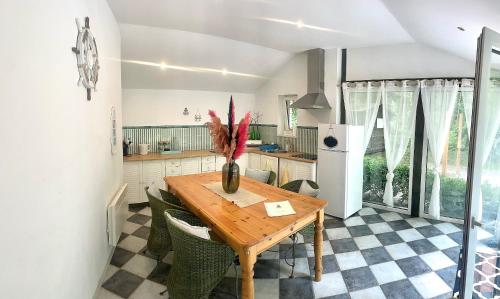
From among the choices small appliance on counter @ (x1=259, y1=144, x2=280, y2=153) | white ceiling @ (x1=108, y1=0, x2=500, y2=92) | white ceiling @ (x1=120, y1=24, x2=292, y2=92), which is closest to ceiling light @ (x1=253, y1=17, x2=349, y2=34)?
white ceiling @ (x1=108, y1=0, x2=500, y2=92)

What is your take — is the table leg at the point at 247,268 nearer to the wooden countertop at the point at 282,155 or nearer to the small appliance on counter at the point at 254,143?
the wooden countertop at the point at 282,155

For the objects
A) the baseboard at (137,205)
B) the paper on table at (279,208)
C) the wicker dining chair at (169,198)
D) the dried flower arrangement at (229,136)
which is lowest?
the baseboard at (137,205)

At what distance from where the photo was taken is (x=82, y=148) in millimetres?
1842

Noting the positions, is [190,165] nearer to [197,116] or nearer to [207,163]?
[207,163]

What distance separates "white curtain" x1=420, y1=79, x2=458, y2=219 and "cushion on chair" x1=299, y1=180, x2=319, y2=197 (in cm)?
219

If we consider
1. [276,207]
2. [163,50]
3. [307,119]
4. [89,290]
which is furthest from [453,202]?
[163,50]

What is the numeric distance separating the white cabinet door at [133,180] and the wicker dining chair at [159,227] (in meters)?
1.78

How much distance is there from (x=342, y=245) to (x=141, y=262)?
221cm

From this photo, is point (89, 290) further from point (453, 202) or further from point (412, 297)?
point (453, 202)

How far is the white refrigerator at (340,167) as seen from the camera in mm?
3686

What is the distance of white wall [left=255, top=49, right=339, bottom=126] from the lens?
4.30 m

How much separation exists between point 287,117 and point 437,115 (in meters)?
2.53

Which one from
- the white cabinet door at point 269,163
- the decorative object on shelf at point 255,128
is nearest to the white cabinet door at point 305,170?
the white cabinet door at point 269,163

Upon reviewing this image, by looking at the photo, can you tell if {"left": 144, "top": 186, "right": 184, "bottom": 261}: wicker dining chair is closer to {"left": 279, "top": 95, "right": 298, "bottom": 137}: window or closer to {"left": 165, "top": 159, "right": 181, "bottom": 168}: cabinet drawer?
{"left": 165, "top": 159, "right": 181, "bottom": 168}: cabinet drawer
